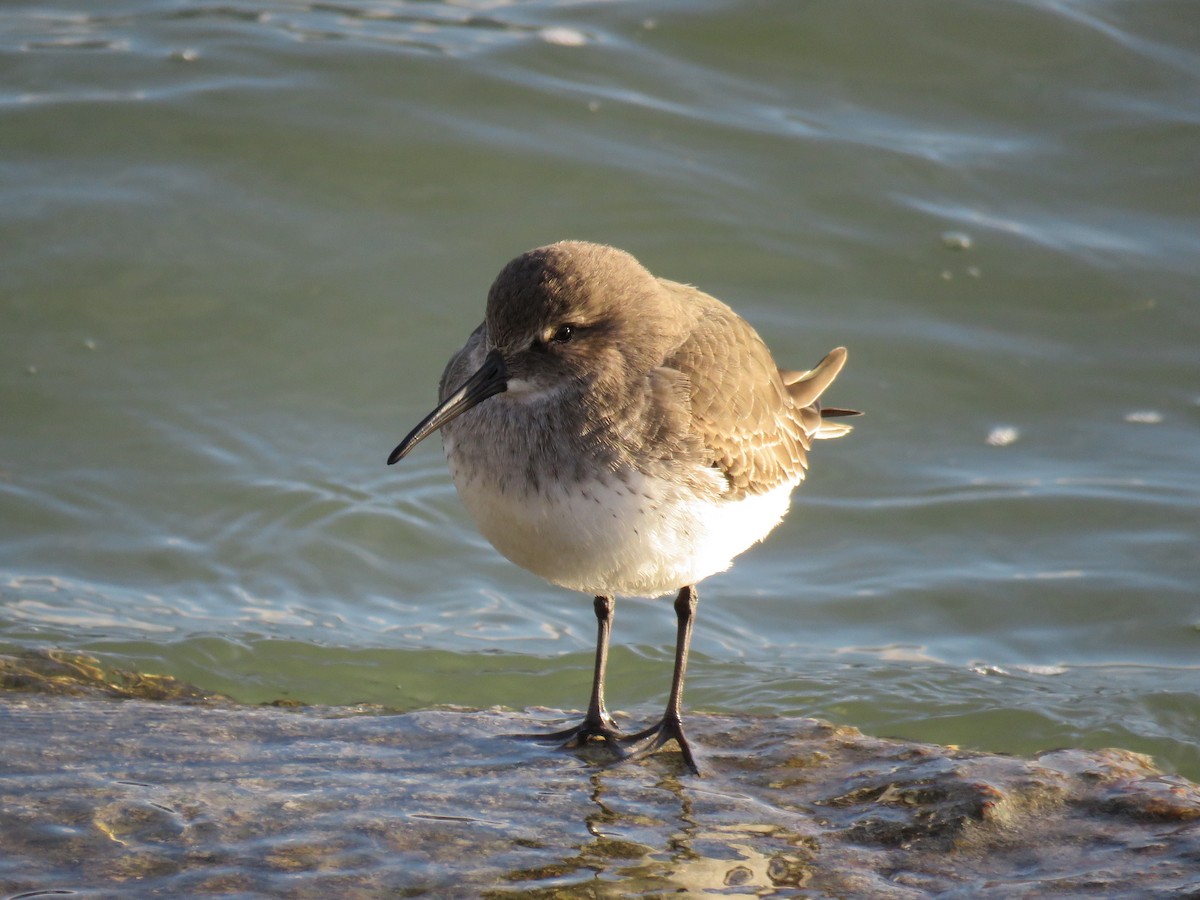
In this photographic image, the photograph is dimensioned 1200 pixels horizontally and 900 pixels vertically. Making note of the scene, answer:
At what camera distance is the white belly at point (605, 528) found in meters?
5.31

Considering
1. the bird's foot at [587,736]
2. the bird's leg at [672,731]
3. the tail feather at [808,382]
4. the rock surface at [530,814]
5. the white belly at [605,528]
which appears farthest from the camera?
the tail feather at [808,382]

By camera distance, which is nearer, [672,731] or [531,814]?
[531,814]

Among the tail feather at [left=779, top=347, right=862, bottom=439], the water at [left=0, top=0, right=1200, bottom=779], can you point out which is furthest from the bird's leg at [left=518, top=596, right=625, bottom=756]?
the tail feather at [left=779, top=347, right=862, bottom=439]

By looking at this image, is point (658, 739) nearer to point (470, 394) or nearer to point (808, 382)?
point (470, 394)

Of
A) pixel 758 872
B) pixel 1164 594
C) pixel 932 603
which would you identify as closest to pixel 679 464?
pixel 758 872

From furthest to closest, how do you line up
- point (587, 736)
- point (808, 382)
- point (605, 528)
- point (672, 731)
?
point (808, 382)
point (587, 736)
point (672, 731)
point (605, 528)

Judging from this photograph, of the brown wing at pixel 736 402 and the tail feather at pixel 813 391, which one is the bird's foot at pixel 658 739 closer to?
the brown wing at pixel 736 402

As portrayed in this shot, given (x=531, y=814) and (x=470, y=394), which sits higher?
(x=470, y=394)

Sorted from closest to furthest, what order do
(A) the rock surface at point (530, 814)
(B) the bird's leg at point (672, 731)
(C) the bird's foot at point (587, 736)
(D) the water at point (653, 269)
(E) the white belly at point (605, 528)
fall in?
(A) the rock surface at point (530, 814) → (E) the white belly at point (605, 528) → (B) the bird's leg at point (672, 731) → (C) the bird's foot at point (587, 736) → (D) the water at point (653, 269)

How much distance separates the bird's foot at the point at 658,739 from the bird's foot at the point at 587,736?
1.6 inches

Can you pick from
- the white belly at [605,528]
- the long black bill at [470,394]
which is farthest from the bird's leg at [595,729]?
the long black bill at [470,394]

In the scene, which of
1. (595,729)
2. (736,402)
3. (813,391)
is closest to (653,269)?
(813,391)

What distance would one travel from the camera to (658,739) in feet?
19.4

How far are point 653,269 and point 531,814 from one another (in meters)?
7.33
